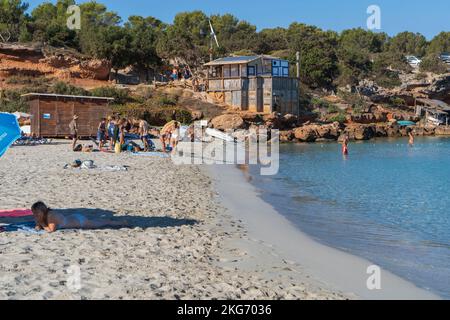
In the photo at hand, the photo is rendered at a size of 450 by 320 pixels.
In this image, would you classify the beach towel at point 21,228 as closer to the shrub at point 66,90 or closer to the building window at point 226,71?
the shrub at point 66,90

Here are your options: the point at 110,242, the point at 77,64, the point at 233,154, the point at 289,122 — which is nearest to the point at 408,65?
the point at 289,122

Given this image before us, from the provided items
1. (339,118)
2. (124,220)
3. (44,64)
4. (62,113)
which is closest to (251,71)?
(339,118)

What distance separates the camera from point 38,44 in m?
46.4

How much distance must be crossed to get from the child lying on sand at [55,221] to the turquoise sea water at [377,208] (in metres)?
3.63

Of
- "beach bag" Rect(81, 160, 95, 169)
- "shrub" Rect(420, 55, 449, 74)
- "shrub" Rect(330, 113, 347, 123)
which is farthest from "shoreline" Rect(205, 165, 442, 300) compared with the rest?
"shrub" Rect(420, 55, 449, 74)

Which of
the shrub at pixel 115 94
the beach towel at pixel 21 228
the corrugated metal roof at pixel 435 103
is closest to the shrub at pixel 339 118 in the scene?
the corrugated metal roof at pixel 435 103

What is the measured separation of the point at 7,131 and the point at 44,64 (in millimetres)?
41387

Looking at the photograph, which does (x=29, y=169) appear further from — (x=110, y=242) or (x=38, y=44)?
(x=38, y=44)

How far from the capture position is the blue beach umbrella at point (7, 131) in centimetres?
676

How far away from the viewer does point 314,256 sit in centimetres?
704

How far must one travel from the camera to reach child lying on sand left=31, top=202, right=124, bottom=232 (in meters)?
7.02

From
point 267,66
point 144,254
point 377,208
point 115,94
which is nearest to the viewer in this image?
point 144,254

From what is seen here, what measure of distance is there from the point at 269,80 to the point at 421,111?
2614 centimetres

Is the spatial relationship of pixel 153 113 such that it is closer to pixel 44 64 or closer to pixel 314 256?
pixel 44 64
